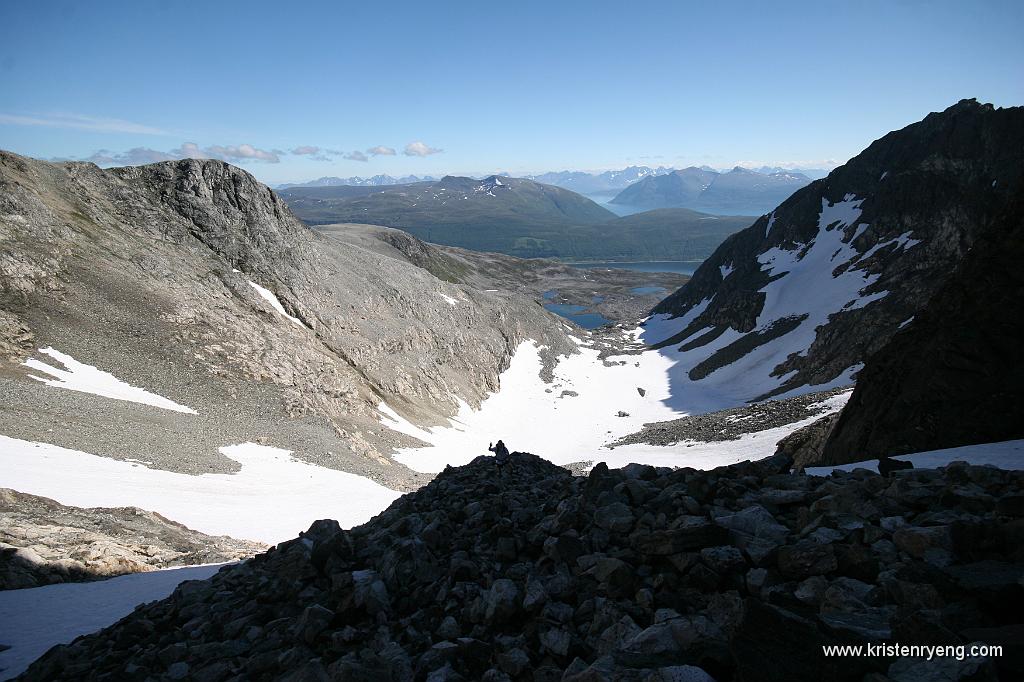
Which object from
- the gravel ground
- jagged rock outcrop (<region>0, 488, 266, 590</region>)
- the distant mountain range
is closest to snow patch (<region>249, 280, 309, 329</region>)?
the gravel ground

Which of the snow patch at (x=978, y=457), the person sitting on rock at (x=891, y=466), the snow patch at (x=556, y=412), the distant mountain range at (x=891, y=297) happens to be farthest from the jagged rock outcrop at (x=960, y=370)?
the snow patch at (x=556, y=412)

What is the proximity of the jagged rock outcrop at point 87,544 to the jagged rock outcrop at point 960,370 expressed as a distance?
73.7 ft

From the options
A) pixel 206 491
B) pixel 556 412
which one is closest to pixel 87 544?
pixel 206 491

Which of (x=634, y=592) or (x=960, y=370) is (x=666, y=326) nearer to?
Result: (x=960, y=370)

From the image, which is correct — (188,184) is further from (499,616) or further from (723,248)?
(723,248)

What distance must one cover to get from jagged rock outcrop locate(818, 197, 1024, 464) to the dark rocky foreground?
878 cm

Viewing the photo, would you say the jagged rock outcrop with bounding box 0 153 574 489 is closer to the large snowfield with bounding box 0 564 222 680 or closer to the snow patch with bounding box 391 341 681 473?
the snow patch with bounding box 391 341 681 473

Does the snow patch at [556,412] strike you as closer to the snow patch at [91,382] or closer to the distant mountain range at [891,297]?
the distant mountain range at [891,297]

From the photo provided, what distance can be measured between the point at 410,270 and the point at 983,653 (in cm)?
8149

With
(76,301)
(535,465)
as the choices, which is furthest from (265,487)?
(76,301)

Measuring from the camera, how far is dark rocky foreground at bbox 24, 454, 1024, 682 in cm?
498

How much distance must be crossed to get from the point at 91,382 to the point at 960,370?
43.2 meters

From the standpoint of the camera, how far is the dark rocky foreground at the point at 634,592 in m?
4.98

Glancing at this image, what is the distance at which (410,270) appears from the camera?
82.1 m
